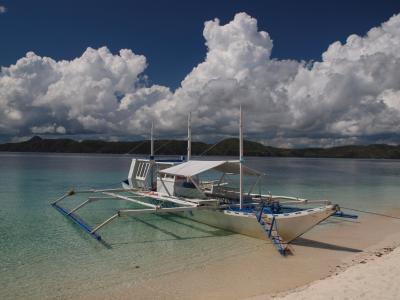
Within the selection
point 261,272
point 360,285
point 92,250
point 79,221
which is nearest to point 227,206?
point 261,272

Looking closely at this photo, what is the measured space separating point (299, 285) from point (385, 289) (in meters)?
2.32

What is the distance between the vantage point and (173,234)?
16422mm

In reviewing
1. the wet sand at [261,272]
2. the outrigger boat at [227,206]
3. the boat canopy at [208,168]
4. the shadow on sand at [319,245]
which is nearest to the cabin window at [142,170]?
the outrigger boat at [227,206]

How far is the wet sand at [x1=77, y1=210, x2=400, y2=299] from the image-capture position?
9.78 metres

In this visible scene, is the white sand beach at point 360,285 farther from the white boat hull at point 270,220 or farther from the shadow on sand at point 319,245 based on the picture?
the shadow on sand at point 319,245

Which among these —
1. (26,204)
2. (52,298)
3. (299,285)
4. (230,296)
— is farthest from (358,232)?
(26,204)

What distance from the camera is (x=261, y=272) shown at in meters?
11.4

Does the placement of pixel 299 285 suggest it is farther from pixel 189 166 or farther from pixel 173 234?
pixel 189 166

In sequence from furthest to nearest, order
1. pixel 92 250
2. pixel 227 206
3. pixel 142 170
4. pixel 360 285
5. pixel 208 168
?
pixel 142 170, pixel 208 168, pixel 227 206, pixel 92 250, pixel 360 285

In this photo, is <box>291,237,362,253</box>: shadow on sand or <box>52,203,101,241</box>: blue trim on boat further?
<box>52,203,101,241</box>: blue trim on boat

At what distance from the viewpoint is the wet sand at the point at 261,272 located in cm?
978

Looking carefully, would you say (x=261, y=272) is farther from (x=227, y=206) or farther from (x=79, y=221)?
(x=79, y=221)

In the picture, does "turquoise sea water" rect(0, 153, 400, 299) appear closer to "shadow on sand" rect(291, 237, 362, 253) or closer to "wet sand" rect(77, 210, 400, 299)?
"wet sand" rect(77, 210, 400, 299)

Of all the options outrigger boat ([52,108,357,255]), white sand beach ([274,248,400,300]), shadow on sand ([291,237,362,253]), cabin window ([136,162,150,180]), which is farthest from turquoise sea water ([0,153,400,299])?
white sand beach ([274,248,400,300])
